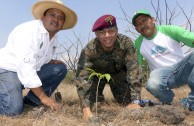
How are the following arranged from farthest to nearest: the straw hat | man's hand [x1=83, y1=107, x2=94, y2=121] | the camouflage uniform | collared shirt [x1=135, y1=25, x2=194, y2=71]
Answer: collared shirt [x1=135, y1=25, x2=194, y2=71], the straw hat, the camouflage uniform, man's hand [x1=83, y1=107, x2=94, y2=121]

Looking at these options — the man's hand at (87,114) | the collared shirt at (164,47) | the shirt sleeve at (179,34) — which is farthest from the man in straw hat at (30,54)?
the shirt sleeve at (179,34)

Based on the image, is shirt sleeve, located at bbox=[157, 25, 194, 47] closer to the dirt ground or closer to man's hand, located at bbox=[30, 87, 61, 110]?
the dirt ground

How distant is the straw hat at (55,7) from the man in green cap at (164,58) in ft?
2.81

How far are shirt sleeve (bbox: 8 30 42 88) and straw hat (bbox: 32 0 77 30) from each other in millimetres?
535

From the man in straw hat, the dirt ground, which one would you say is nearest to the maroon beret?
the man in straw hat

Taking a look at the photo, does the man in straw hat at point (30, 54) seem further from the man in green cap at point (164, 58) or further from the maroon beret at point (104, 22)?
the man in green cap at point (164, 58)

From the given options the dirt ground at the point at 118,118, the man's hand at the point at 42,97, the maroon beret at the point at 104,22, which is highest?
the maroon beret at the point at 104,22

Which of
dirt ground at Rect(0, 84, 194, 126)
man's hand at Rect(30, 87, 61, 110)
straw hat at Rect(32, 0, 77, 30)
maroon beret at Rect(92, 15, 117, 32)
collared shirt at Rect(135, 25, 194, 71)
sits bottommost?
dirt ground at Rect(0, 84, 194, 126)

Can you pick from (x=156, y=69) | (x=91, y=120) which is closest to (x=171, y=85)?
(x=156, y=69)

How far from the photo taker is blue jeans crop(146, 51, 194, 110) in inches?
157

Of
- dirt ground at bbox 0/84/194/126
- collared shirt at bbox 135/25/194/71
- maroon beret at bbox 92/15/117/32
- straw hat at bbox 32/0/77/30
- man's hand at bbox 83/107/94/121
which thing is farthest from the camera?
collared shirt at bbox 135/25/194/71

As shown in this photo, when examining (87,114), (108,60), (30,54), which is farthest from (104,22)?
(87,114)

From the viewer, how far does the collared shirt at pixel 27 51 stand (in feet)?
11.6

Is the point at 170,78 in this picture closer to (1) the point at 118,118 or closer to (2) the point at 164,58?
(2) the point at 164,58
